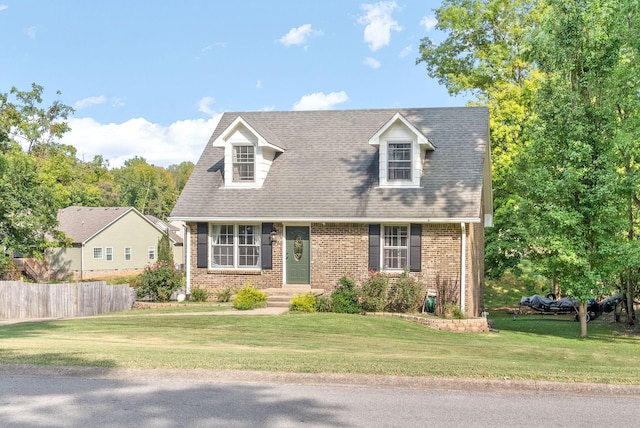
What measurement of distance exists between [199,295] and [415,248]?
298 inches

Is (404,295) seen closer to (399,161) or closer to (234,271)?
(399,161)

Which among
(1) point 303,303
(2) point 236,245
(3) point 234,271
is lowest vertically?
(1) point 303,303

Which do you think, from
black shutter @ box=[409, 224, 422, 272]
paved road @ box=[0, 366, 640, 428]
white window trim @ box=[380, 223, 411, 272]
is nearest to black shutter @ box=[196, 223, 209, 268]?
white window trim @ box=[380, 223, 411, 272]

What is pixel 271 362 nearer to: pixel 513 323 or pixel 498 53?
pixel 513 323

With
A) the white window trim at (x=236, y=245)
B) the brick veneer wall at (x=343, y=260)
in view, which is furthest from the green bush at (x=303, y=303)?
the white window trim at (x=236, y=245)

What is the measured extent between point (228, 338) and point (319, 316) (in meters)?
4.71

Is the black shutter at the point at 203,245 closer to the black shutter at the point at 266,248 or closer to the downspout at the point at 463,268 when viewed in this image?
the black shutter at the point at 266,248

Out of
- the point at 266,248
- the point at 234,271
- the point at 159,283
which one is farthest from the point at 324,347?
the point at 159,283

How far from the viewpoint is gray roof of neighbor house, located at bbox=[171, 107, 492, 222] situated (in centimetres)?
2098

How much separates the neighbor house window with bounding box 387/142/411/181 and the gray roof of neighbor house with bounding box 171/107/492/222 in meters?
0.55

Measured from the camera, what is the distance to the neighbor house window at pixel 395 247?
21.0 meters

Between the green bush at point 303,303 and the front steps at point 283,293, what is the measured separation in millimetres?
865

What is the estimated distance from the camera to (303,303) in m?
19.5

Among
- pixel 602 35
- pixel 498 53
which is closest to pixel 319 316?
pixel 602 35
